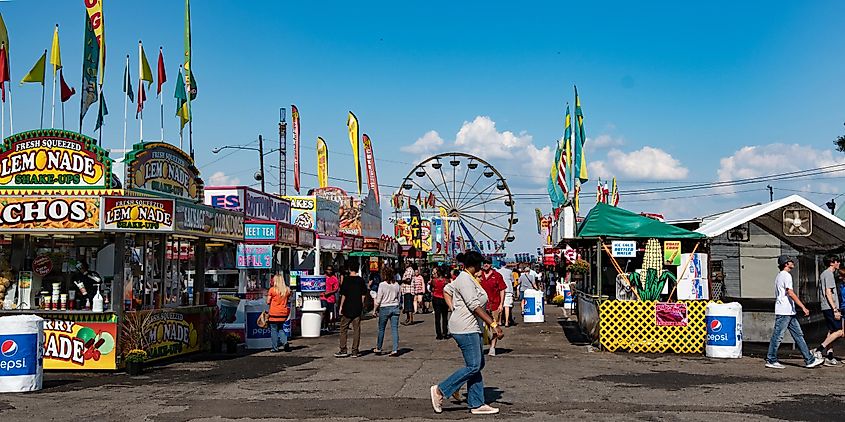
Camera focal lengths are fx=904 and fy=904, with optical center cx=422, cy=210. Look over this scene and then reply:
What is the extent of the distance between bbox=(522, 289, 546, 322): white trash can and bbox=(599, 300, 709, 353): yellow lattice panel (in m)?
8.88

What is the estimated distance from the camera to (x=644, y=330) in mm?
16469

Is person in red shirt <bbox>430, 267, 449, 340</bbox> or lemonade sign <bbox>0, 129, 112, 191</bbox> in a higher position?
lemonade sign <bbox>0, 129, 112, 191</bbox>

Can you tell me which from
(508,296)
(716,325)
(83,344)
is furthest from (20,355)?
(508,296)

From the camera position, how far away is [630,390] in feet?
36.7

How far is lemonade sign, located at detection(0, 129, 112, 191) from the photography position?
13523mm

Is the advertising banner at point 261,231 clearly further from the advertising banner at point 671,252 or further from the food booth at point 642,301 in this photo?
the advertising banner at point 671,252

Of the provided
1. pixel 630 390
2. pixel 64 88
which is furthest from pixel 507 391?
pixel 64 88

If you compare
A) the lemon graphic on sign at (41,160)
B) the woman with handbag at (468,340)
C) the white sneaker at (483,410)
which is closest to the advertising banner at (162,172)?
the lemon graphic on sign at (41,160)

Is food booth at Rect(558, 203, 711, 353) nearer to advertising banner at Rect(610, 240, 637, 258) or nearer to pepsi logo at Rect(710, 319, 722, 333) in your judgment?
advertising banner at Rect(610, 240, 637, 258)

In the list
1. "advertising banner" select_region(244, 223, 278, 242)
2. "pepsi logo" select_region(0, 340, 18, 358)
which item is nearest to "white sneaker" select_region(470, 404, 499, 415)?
"pepsi logo" select_region(0, 340, 18, 358)

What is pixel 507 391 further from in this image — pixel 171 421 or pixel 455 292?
pixel 171 421

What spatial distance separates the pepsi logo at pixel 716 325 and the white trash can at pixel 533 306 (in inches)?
398

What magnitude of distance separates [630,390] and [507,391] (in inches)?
60.2

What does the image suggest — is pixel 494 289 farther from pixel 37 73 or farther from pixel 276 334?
pixel 37 73
